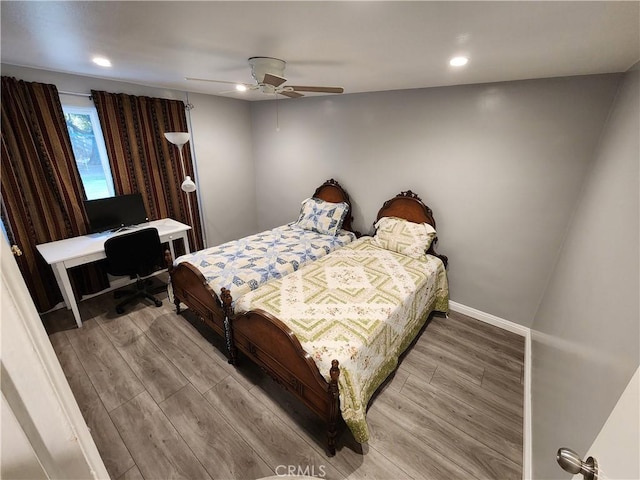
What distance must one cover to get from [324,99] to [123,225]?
2.81 metres

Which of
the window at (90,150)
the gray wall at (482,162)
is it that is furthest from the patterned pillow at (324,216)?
the window at (90,150)

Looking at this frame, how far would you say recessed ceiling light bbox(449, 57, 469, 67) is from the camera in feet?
5.62

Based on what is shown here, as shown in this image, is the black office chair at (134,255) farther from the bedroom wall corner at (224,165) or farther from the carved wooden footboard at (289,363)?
the carved wooden footboard at (289,363)

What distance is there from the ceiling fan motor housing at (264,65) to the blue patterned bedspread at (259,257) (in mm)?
1526

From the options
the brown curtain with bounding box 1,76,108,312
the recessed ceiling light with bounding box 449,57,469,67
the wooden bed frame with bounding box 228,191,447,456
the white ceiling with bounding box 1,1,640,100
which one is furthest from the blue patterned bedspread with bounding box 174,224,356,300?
the recessed ceiling light with bounding box 449,57,469,67

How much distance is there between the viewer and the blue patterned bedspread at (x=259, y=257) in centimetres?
237

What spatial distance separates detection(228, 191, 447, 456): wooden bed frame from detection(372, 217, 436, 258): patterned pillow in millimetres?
1655

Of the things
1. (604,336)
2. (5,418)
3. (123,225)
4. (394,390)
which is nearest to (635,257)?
(604,336)

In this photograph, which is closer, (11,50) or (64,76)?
(11,50)

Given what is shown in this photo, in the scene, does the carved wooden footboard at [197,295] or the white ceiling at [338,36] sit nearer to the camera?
the white ceiling at [338,36]

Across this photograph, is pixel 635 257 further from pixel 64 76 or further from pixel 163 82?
pixel 64 76

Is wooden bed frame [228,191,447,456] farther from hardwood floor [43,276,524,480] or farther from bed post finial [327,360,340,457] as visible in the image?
hardwood floor [43,276,524,480]

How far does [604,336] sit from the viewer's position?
1069mm

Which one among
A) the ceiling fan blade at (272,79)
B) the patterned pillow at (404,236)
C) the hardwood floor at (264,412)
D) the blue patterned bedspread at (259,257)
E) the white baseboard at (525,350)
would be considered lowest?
the hardwood floor at (264,412)
